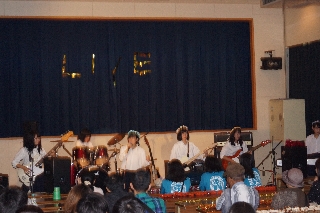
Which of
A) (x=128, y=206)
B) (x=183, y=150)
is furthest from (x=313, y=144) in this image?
(x=128, y=206)

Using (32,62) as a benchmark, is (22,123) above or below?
below

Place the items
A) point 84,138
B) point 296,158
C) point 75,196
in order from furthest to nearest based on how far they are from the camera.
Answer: point 84,138 < point 296,158 < point 75,196

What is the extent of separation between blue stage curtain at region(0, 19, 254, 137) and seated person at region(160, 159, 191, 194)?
559 cm

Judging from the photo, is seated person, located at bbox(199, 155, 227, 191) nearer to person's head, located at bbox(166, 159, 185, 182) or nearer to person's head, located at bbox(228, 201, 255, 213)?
person's head, located at bbox(166, 159, 185, 182)

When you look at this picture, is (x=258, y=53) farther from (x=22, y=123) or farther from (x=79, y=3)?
(x=22, y=123)

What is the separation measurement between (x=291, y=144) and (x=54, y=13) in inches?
240

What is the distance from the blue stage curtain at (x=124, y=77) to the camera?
13.5 metres

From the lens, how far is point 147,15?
1402cm

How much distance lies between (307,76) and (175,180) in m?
6.33

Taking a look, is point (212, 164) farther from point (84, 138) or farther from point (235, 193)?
point (84, 138)

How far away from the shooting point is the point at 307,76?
13609 millimetres

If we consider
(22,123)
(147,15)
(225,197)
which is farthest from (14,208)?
(147,15)

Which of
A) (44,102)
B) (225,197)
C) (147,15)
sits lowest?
(225,197)

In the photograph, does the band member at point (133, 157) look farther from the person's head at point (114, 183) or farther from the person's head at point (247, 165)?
the person's head at point (114, 183)
